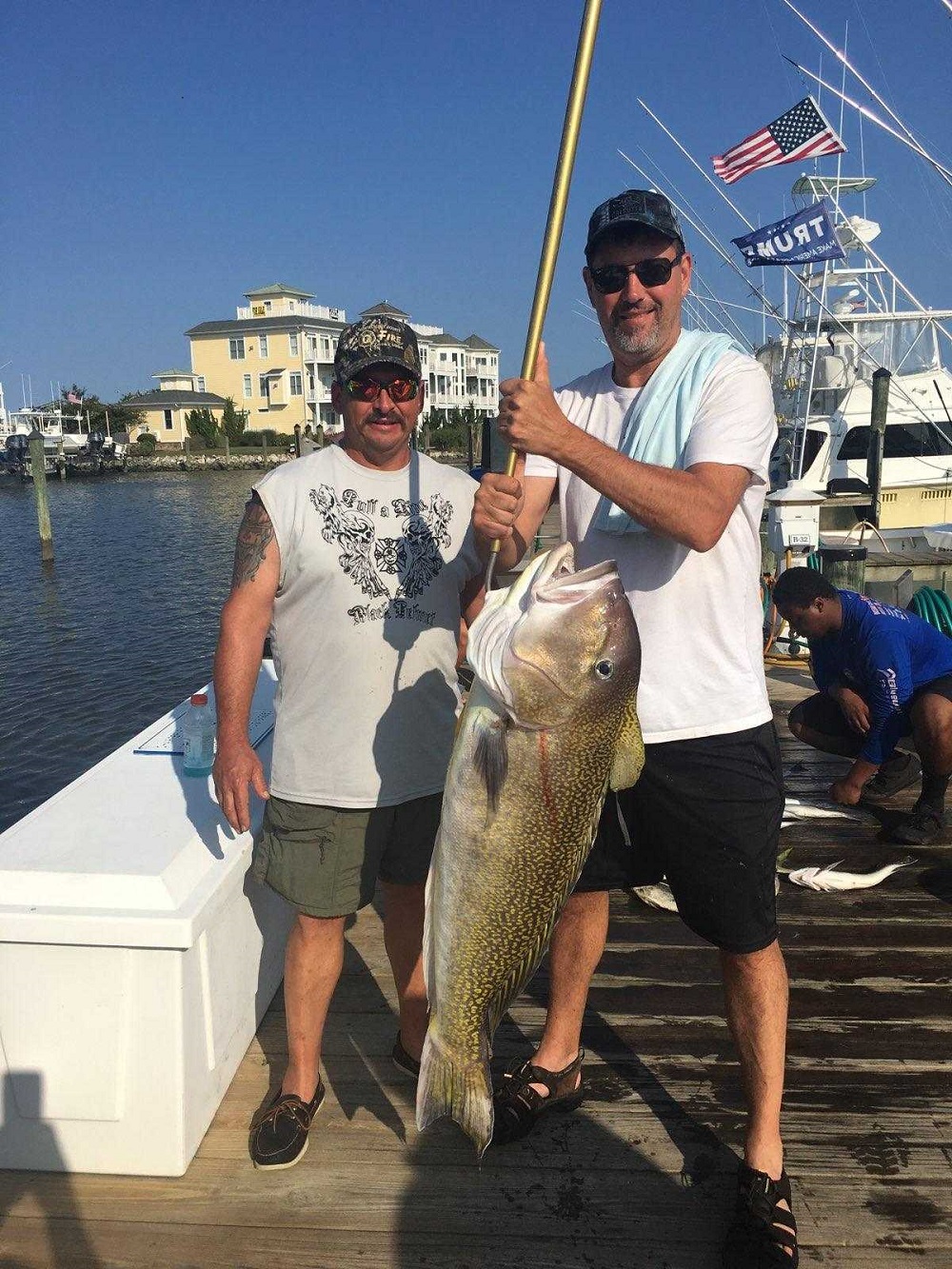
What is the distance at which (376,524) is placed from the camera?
2.79 meters

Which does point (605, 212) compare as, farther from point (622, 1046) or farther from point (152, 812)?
point (622, 1046)

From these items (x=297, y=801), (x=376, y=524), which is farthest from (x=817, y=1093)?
(x=376, y=524)

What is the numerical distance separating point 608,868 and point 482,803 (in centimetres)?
80

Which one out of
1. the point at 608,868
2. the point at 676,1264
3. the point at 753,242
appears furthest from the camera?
the point at 753,242

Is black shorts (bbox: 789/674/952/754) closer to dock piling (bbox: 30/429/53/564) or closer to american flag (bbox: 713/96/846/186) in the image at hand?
american flag (bbox: 713/96/846/186)

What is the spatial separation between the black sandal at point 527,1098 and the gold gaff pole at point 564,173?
2117mm

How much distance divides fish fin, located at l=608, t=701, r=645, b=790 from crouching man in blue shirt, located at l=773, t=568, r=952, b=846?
132 inches

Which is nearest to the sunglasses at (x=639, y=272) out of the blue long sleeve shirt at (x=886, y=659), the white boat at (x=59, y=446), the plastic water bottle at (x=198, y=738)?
the plastic water bottle at (x=198, y=738)

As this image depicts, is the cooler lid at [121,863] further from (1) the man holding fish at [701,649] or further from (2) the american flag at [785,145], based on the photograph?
(2) the american flag at [785,145]

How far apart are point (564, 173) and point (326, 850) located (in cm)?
195

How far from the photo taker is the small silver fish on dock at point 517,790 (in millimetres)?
2016

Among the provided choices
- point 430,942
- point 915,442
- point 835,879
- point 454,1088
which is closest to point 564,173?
point 430,942

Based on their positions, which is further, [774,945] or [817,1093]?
[817,1093]

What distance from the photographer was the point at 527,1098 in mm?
2789
